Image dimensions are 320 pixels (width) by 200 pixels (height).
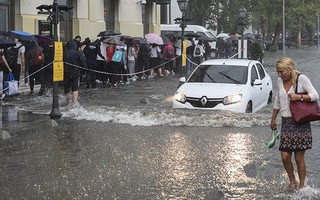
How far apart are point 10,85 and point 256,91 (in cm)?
783

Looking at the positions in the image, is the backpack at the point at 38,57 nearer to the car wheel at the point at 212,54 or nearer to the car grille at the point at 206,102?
the car grille at the point at 206,102

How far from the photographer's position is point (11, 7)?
22.9 m

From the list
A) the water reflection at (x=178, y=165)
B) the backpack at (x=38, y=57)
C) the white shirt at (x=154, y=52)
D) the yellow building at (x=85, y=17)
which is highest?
the yellow building at (x=85, y=17)

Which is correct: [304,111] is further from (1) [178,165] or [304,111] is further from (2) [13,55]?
(2) [13,55]

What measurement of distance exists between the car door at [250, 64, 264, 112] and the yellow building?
5264 mm

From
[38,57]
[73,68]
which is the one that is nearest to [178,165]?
[73,68]

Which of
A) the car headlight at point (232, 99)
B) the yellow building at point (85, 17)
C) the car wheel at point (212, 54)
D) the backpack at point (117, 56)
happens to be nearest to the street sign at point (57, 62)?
the yellow building at point (85, 17)

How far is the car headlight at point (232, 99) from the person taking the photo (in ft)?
42.2

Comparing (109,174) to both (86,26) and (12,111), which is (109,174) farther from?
(86,26)

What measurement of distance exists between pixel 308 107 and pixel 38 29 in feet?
60.7

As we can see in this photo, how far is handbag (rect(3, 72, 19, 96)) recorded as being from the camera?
688 inches

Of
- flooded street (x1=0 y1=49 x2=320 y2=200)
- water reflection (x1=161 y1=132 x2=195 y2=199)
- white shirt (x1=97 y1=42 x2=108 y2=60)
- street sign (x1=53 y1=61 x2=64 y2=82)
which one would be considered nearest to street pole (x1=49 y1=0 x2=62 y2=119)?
street sign (x1=53 y1=61 x2=64 y2=82)

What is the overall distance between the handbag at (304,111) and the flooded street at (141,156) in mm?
899

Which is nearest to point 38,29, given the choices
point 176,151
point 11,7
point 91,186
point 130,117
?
point 11,7
